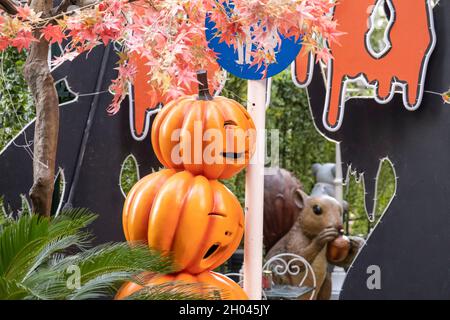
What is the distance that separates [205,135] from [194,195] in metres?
0.34

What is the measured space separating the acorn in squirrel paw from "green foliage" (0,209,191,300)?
306 centimetres

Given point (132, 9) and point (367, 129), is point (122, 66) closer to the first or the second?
point (132, 9)

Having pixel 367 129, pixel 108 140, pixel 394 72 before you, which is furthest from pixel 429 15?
pixel 108 140

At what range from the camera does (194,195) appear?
4008 mm

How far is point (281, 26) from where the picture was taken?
11.8 feet

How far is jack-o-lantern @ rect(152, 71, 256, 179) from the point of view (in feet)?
13.3

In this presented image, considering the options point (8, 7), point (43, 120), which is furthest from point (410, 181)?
point (8, 7)
